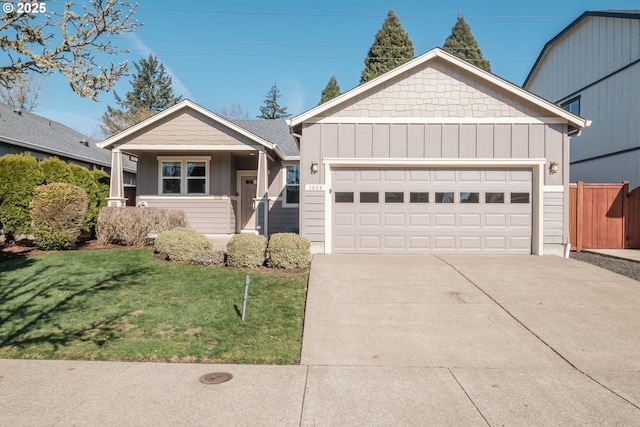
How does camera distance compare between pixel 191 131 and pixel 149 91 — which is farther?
pixel 149 91

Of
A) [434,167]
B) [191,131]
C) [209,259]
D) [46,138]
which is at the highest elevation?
[46,138]

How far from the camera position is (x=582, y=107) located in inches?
670

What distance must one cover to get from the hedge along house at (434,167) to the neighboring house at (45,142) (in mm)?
12445

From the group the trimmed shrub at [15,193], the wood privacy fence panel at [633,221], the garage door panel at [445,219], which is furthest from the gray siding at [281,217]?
the wood privacy fence panel at [633,221]

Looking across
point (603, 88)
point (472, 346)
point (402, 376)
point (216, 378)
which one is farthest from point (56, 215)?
point (603, 88)

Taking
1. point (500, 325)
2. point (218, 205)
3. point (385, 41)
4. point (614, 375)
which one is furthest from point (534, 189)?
point (385, 41)

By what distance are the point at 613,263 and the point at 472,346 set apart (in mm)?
7261

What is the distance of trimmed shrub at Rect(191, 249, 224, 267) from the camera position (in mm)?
8836

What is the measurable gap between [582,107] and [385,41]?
1736cm

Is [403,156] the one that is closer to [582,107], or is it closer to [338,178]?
[338,178]

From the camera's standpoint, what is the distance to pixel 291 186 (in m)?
15.7

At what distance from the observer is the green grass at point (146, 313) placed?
458 cm

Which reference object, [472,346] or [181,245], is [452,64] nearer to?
[472,346]

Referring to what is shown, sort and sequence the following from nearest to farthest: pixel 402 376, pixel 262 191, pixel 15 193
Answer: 1. pixel 402 376
2. pixel 15 193
3. pixel 262 191
